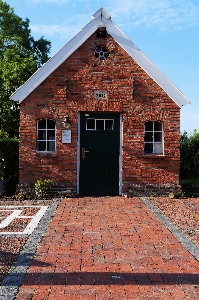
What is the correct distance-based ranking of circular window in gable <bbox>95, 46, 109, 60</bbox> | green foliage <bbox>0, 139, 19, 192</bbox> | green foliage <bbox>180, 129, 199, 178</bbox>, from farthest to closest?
1. green foliage <bbox>180, 129, 199, 178</bbox>
2. green foliage <bbox>0, 139, 19, 192</bbox>
3. circular window in gable <bbox>95, 46, 109, 60</bbox>

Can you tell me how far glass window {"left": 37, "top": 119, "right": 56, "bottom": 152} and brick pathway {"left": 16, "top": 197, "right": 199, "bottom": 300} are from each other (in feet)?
11.8

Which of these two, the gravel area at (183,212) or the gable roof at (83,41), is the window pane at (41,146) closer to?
the gable roof at (83,41)

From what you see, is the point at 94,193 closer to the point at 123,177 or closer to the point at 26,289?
the point at 123,177

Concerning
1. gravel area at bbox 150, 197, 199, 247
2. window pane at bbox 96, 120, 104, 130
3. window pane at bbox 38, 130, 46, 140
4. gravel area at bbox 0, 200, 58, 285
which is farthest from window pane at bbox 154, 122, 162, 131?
gravel area at bbox 0, 200, 58, 285

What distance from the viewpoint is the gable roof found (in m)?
10.5

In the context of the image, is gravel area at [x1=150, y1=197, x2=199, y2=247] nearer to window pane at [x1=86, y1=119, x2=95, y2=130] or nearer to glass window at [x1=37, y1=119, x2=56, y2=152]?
window pane at [x1=86, y1=119, x2=95, y2=130]

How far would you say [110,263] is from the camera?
192 inches

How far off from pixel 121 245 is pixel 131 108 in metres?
5.84

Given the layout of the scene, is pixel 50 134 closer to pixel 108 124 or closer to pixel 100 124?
pixel 100 124

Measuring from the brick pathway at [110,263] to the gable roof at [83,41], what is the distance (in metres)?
4.68

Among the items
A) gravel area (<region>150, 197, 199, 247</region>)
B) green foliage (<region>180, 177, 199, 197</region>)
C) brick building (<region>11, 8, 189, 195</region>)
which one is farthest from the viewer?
green foliage (<region>180, 177, 199, 197</region>)

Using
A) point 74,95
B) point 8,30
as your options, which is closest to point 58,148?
point 74,95

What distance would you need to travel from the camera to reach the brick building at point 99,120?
420 inches

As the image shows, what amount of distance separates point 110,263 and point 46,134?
6.61 metres
